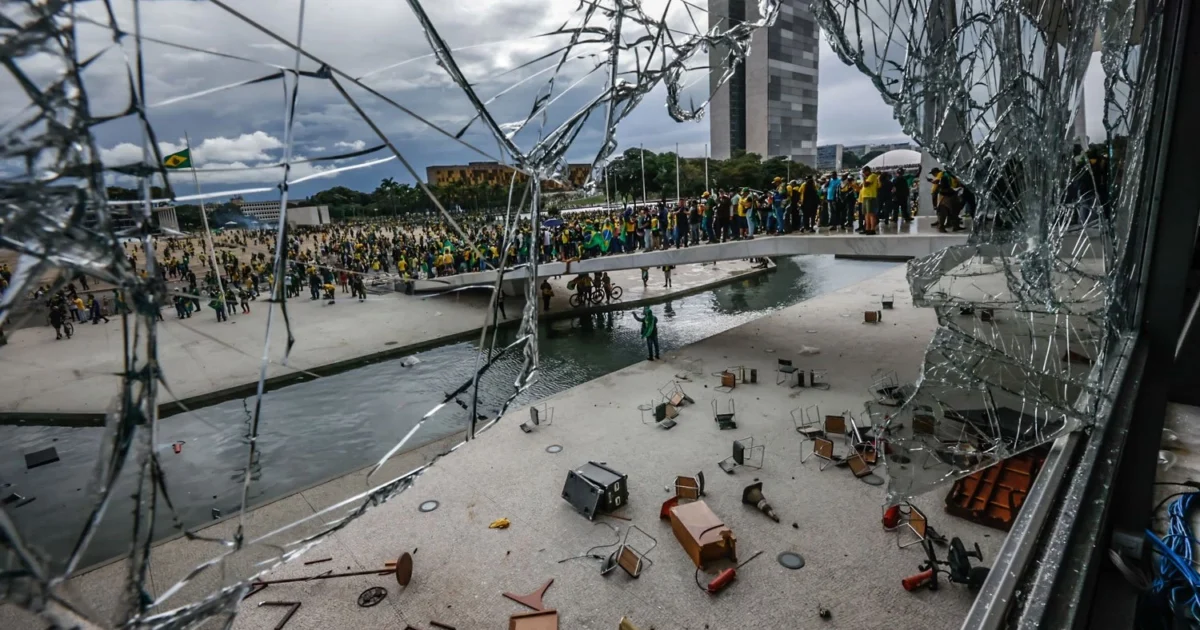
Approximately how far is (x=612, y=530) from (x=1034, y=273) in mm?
4026

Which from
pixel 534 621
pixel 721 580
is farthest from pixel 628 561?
pixel 534 621

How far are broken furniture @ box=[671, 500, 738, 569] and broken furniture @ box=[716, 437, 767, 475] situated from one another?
4.19 feet

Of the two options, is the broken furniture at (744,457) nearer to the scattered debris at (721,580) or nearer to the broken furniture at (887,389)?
the scattered debris at (721,580)

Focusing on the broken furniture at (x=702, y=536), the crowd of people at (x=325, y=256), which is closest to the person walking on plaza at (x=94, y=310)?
the crowd of people at (x=325, y=256)

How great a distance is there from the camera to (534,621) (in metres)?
3.97

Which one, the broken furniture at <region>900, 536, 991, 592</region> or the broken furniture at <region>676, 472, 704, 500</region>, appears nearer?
the broken furniture at <region>900, 536, 991, 592</region>

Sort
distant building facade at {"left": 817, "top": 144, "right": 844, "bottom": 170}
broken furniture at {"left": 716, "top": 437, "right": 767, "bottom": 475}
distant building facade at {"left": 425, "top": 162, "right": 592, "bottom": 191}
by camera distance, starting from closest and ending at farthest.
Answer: distant building facade at {"left": 425, "top": 162, "right": 592, "bottom": 191} → broken furniture at {"left": 716, "top": 437, "right": 767, "bottom": 475} → distant building facade at {"left": 817, "top": 144, "right": 844, "bottom": 170}

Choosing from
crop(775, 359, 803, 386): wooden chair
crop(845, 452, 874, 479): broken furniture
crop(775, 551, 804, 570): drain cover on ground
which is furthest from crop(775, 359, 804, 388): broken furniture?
crop(775, 551, 804, 570): drain cover on ground

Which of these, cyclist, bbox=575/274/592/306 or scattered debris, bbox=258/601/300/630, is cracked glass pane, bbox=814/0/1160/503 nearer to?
scattered debris, bbox=258/601/300/630

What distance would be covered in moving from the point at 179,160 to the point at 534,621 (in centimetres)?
382

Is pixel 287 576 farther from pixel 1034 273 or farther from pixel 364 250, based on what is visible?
pixel 1034 273

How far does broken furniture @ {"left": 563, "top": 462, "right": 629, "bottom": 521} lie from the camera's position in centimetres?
534

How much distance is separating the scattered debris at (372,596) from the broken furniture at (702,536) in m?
2.61

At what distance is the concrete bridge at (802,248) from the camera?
888 cm
